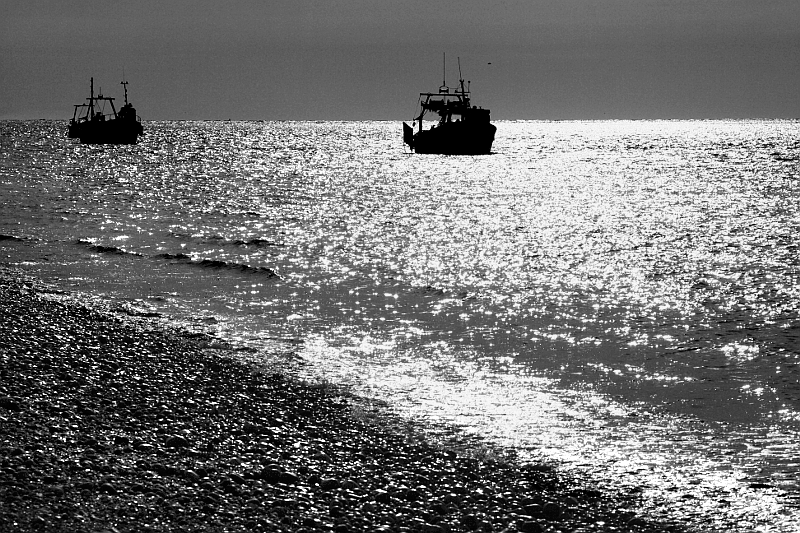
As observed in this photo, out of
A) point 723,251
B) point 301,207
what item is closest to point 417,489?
point 723,251

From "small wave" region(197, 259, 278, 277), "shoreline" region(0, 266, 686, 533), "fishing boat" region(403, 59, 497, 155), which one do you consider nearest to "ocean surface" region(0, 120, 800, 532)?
"small wave" region(197, 259, 278, 277)

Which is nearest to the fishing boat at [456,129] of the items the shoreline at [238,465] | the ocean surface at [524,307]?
the ocean surface at [524,307]

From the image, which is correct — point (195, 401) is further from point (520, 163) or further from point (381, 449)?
point (520, 163)

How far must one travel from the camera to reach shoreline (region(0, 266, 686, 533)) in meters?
7.38

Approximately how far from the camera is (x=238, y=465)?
27.7 ft

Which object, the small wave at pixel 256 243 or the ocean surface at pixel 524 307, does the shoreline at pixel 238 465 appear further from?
the small wave at pixel 256 243

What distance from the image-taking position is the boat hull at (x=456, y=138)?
10162 centimetres

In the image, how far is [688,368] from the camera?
14500 mm

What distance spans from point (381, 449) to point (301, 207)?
135ft

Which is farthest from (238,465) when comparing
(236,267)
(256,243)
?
(256,243)

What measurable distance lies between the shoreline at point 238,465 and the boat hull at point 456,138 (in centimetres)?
9188

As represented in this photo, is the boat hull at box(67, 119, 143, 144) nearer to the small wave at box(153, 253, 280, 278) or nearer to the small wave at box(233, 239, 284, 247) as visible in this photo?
the small wave at box(233, 239, 284, 247)

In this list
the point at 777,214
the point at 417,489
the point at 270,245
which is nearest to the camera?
the point at 417,489

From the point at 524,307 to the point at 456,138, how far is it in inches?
3339
